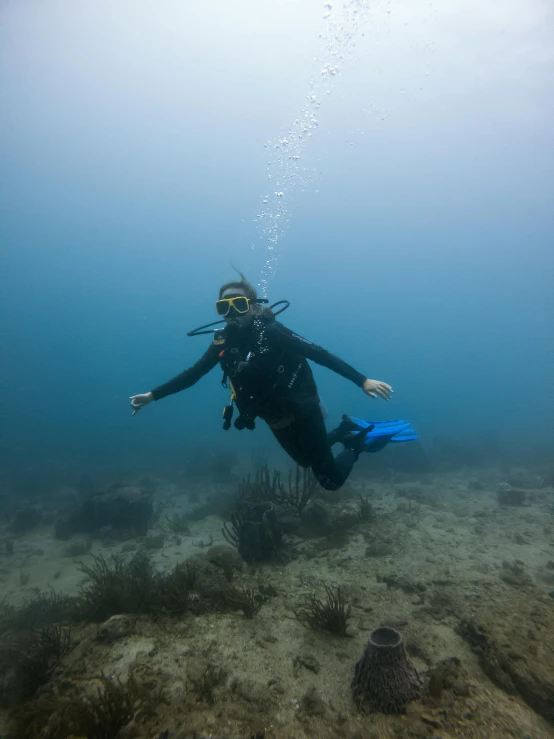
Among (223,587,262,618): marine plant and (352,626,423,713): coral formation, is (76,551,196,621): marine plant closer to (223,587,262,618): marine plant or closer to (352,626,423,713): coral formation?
(223,587,262,618): marine plant

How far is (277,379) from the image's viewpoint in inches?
183

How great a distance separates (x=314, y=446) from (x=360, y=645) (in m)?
2.27

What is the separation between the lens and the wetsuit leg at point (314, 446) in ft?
15.7

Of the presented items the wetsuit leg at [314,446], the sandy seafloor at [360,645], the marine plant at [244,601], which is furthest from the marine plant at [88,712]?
the wetsuit leg at [314,446]

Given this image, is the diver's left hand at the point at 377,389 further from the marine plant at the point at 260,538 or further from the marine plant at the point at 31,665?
the marine plant at the point at 31,665

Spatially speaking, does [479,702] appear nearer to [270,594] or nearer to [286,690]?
[286,690]

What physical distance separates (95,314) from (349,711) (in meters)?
160

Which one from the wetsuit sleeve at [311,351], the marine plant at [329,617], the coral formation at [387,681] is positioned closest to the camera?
the coral formation at [387,681]

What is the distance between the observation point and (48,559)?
31.5 ft

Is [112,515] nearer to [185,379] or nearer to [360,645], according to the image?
[185,379]

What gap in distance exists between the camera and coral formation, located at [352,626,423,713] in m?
2.65

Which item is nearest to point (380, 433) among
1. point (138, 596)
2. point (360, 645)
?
point (360, 645)

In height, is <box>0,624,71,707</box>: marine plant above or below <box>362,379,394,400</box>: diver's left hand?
below

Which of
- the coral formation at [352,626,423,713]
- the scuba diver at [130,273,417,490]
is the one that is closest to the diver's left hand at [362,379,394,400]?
the scuba diver at [130,273,417,490]
